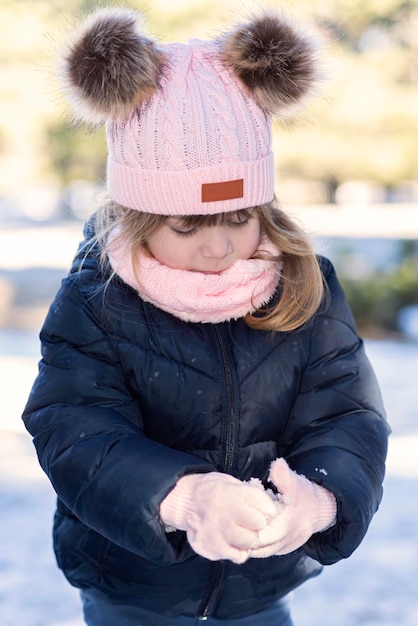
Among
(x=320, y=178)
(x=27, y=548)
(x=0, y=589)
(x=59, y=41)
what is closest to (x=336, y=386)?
(x=59, y=41)

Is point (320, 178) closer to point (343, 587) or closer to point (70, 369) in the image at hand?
point (343, 587)

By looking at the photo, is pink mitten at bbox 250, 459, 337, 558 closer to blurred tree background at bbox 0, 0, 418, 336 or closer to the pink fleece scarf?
the pink fleece scarf

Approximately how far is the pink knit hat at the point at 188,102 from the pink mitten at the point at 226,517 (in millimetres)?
523

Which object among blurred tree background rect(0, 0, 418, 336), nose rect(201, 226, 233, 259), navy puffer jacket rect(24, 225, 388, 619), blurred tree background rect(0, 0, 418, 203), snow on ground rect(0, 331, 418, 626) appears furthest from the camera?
blurred tree background rect(0, 0, 418, 203)

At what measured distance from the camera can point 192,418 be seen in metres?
1.60

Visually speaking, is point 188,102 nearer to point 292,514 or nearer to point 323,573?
point 292,514

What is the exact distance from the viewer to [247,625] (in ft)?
5.52

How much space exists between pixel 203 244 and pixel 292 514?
517 millimetres

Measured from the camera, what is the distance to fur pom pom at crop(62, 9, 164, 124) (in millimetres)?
1592

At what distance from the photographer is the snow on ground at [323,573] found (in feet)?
8.98

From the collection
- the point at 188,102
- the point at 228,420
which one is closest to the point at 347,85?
the point at 188,102

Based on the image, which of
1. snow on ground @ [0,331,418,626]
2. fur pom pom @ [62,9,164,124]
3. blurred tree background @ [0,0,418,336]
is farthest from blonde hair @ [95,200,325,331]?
blurred tree background @ [0,0,418,336]

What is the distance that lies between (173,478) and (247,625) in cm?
46

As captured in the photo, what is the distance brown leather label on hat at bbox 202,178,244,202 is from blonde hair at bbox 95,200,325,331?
0.04 m
